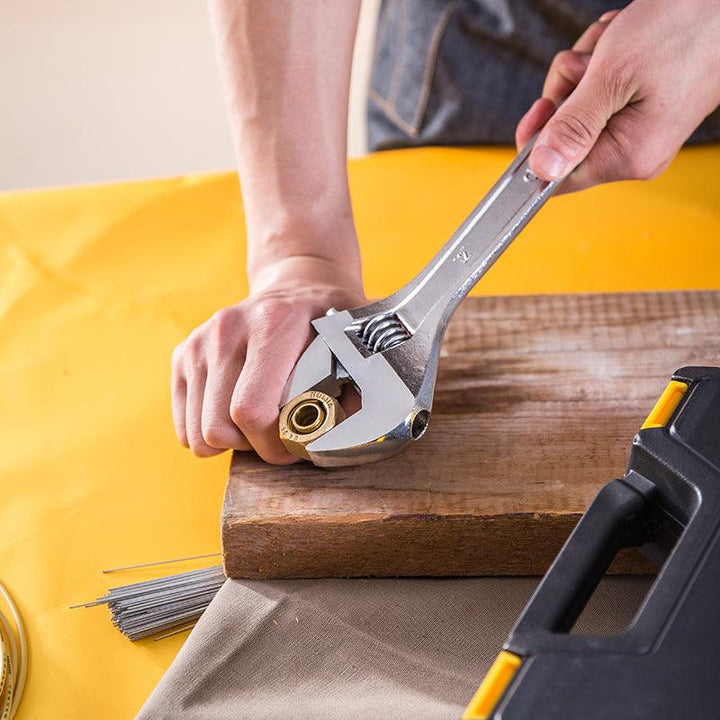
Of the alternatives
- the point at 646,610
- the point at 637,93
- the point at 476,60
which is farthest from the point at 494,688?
the point at 476,60

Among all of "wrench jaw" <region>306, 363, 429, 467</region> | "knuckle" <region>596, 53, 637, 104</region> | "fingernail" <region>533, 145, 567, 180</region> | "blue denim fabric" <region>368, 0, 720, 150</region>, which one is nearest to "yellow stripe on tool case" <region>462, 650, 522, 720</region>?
"wrench jaw" <region>306, 363, 429, 467</region>

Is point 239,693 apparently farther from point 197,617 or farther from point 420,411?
point 420,411

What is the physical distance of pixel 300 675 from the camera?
0.72 meters

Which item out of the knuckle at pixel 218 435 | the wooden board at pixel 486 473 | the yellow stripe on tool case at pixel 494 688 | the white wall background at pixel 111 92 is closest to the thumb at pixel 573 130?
the wooden board at pixel 486 473

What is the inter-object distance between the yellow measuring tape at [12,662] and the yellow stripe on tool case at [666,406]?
0.49m

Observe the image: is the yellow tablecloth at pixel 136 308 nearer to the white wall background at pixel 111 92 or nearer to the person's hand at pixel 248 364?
the person's hand at pixel 248 364

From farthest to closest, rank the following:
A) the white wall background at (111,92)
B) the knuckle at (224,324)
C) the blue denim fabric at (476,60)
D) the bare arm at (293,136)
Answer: the white wall background at (111,92)
the blue denim fabric at (476,60)
the bare arm at (293,136)
the knuckle at (224,324)

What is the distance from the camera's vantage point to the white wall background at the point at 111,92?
2787 mm

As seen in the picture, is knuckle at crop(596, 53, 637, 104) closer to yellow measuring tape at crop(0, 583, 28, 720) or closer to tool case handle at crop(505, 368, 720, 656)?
tool case handle at crop(505, 368, 720, 656)

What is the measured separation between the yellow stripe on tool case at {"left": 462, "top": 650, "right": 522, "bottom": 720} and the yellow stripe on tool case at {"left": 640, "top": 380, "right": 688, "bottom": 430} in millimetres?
203

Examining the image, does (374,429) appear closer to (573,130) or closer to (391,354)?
(391,354)

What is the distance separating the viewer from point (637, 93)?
3.33ft

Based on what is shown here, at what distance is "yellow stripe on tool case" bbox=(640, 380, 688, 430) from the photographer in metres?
0.65

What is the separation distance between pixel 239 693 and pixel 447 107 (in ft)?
2.82
